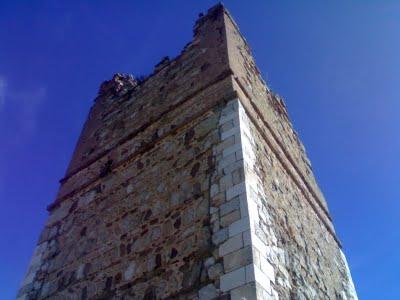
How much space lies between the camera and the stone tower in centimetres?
381

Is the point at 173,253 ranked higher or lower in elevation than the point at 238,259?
higher

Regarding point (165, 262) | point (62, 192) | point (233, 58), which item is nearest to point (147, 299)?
point (165, 262)

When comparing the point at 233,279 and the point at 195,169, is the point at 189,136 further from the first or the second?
the point at 233,279

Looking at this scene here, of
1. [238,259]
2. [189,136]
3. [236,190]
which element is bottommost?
[238,259]

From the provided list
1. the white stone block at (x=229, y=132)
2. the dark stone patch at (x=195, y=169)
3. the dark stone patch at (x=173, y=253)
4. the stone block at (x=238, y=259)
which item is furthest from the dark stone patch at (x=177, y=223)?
the white stone block at (x=229, y=132)

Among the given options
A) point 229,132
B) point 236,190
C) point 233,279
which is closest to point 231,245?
point 233,279

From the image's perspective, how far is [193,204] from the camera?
171 inches

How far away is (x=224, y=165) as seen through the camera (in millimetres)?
4426

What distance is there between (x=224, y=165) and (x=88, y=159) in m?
3.09

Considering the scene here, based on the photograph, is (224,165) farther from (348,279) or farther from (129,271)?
(348,279)

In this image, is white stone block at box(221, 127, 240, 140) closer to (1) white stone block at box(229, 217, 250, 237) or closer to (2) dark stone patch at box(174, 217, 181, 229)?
(2) dark stone patch at box(174, 217, 181, 229)

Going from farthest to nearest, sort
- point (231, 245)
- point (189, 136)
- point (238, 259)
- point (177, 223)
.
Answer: point (189, 136) → point (177, 223) → point (231, 245) → point (238, 259)

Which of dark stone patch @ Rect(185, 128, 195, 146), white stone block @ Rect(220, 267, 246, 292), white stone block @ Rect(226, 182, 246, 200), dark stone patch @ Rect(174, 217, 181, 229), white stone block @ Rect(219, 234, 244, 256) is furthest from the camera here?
dark stone patch @ Rect(185, 128, 195, 146)

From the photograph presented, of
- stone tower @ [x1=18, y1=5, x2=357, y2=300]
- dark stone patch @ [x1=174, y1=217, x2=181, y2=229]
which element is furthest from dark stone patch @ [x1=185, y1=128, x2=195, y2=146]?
dark stone patch @ [x1=174, y1=217, x2=181, y2=229]
